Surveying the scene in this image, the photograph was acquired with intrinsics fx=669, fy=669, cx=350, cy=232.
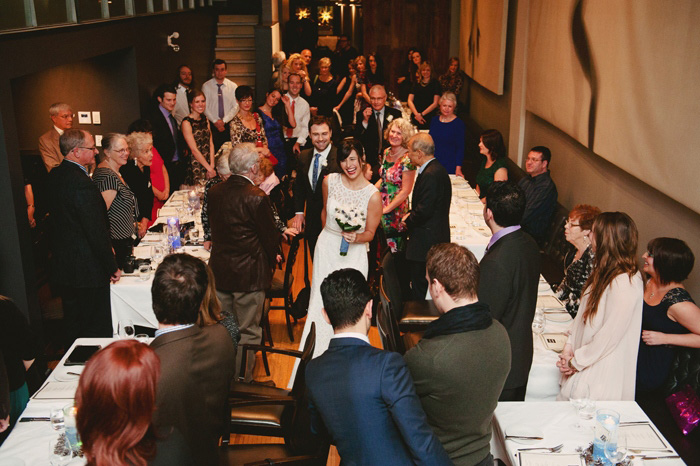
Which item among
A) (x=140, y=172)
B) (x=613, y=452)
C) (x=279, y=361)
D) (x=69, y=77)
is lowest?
(x=279, y=361)

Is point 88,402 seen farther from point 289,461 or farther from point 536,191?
point 536,191

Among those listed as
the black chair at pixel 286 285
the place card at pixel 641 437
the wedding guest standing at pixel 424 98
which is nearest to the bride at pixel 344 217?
the black chair at pixel 286 285

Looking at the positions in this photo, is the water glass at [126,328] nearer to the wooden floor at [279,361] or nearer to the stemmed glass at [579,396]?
the wooden floor at [279,361]

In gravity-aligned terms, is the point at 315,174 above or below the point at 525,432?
above

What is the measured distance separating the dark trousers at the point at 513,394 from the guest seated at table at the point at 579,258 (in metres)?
1.09

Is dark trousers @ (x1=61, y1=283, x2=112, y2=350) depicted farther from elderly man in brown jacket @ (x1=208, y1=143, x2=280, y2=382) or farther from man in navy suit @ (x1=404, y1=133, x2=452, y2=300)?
man in navy suit @ (x1=404, y1=133, x2=452, y2=300)

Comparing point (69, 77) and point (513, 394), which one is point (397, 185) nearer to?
point (513, 394)

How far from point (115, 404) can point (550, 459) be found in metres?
1.90

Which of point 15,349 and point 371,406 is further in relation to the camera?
point 15,349

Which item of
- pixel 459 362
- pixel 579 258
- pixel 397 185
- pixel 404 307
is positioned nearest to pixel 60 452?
pixel 459 362

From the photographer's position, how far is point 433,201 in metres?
5.50

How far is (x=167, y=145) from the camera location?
8047 mm

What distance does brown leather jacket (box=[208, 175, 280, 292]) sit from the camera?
4.55 m

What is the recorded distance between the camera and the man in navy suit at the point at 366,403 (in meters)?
2.35
